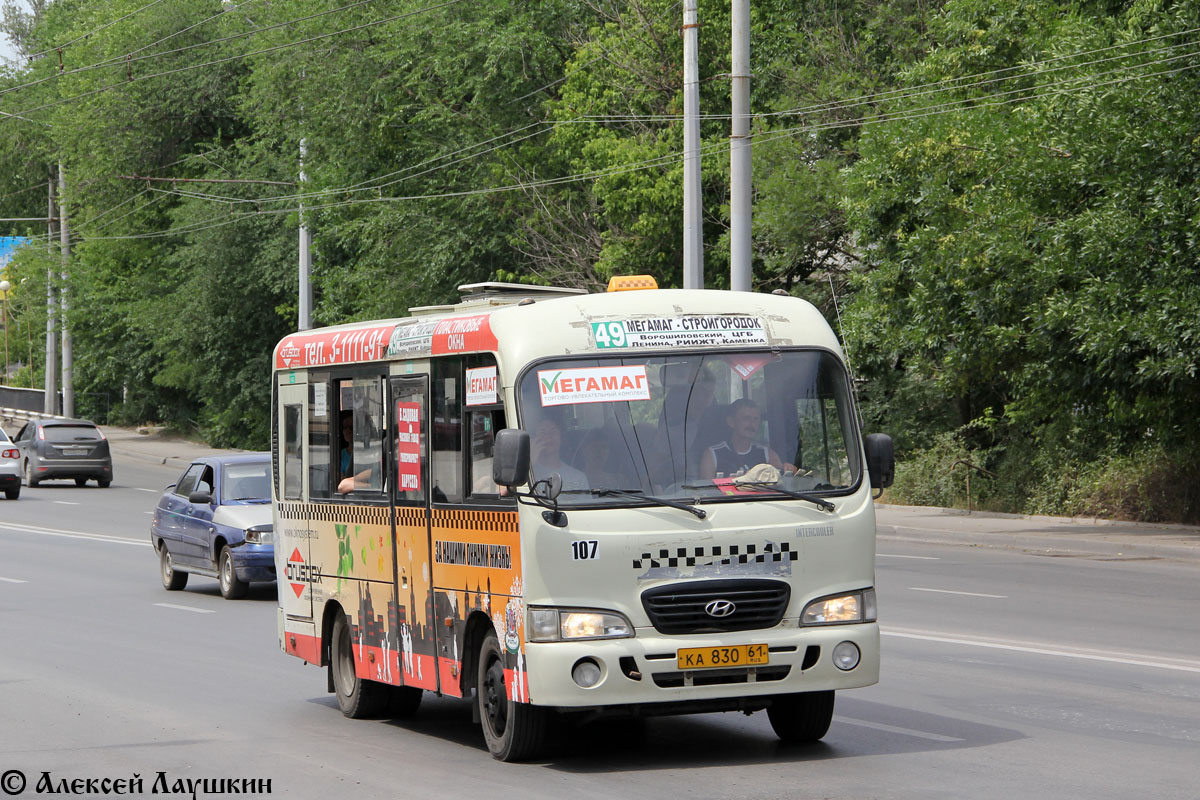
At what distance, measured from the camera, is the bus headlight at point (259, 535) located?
1892cm

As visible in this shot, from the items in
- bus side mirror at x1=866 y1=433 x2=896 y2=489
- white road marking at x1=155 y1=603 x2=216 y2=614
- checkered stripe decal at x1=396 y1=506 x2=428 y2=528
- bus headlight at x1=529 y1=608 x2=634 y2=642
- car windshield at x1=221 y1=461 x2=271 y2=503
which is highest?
bus side mirror at x1=866 y1=433 x2=896 y2=489

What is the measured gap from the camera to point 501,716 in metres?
9.10

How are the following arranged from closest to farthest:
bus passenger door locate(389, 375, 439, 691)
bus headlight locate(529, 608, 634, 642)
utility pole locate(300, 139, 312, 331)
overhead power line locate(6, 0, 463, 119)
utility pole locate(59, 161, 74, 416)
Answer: bus headlight locate(529, 608, 634, 642) → bus passenger door locate(389, 375, 439, 691) → utility pole locate(300, 139, 312, 331) → overhead power line locate(6, 0, 463, 119) → utility pole locate(59, 161, 74, 416)

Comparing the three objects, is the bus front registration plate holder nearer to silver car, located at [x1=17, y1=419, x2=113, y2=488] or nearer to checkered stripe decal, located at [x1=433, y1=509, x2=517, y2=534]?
checkered stripe decal, located at [x1=433, y1=509, x2=517, y2=534]

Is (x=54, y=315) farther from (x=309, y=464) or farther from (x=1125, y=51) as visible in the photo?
(x=309, y=464)

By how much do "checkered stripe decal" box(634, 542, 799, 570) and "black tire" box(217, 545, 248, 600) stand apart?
11.2m

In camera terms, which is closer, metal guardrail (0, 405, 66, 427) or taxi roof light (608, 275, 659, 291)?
taxi roof light (608, 275, 659, 291)

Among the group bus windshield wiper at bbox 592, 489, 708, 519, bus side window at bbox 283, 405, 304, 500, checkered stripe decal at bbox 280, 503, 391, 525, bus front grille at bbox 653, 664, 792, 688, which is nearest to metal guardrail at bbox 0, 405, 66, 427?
bus side window at bbox 283, 405, 304, 500

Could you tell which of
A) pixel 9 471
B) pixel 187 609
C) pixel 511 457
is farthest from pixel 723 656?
pixel 9 471

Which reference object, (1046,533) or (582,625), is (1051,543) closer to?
(1046,533)

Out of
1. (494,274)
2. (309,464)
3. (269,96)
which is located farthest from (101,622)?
(269,96)

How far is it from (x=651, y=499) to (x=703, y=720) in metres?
2.30

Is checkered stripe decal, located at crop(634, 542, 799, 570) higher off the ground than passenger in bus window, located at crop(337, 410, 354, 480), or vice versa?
passenger in bus window, located at crop(337, 410, 354, 480)

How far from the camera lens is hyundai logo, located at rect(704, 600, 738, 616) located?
866 cm
